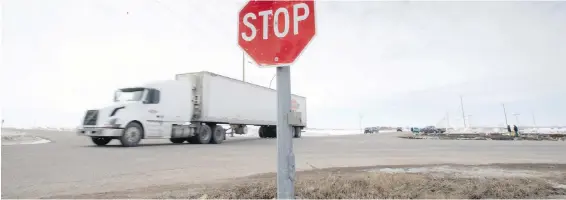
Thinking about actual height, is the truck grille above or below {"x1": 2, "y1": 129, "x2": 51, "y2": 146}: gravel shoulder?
above

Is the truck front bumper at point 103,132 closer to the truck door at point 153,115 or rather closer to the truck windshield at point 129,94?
the truck door at point 153,115

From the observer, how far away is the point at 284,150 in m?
2.35

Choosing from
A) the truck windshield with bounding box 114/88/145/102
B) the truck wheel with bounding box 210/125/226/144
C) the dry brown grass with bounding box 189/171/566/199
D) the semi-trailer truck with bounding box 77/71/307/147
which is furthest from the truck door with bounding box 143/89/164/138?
the dry brown grass with bounding box 189/171/566/199

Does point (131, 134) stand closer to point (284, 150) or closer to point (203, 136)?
point (203, 136)

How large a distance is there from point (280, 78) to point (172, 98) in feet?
46.2

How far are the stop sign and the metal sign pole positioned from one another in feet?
0.79

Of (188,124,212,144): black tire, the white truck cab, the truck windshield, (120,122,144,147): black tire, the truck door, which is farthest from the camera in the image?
(188,124,212,144): black tire

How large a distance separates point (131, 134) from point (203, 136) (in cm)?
416

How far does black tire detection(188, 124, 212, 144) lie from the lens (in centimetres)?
1698

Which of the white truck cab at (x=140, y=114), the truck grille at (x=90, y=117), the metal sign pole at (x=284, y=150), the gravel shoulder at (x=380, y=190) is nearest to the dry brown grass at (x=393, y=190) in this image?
the gravel shoulder at (x=380, y=190)

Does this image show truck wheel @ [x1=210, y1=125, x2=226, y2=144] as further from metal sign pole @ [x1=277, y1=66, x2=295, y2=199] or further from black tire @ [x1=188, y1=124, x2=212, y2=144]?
metal sign pole @ [x1=277, y1=66, x2=295, y2=199]

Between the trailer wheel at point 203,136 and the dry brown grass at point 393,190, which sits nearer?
the dry brown grass at point 393,190

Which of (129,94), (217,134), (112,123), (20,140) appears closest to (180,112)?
(129,94)

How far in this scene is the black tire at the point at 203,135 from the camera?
17.0 m
